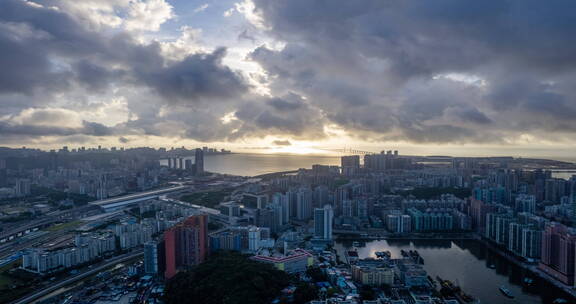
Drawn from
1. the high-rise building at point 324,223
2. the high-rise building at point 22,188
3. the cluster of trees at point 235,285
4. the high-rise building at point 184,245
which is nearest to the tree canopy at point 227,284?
the cluster of trees at point 235,285

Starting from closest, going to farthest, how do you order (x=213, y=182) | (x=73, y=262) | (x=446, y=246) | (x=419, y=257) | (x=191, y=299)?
1. (x=191, y=299)
2. (x=73, y=262)
3. (x=419, y=257)
4. (x=446, y=246)
5. (x=213, y=182)

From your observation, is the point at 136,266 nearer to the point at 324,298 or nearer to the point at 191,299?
the point at 191,299

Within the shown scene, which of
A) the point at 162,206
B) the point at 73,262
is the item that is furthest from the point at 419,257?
the point at 162,206

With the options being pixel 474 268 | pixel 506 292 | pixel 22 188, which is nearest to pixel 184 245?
pixel 506 292

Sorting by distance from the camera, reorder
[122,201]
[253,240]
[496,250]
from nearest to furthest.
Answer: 1. [253,240]
2. [496,250]
3. [122,201]

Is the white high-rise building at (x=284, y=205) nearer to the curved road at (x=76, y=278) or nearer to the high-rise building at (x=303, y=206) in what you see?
the high-rise building at (x=303, y=206)

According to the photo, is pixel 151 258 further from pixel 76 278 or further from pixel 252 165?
pixel 252 165

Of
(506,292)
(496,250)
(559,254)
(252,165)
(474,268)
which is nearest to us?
(506,292)
